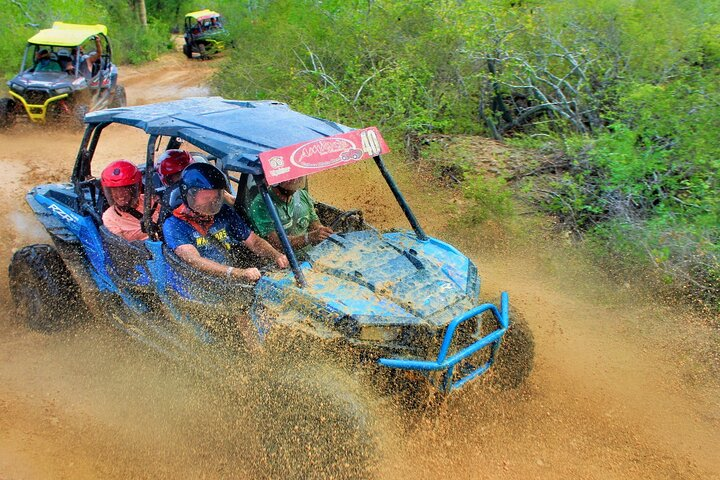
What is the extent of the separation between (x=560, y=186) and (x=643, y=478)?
3517mm

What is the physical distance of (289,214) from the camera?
4.39m

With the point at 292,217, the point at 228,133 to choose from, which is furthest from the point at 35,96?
the point at 228,133

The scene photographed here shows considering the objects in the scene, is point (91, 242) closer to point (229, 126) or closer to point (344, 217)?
point (229, 126)

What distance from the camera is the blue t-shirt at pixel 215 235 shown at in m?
3.94

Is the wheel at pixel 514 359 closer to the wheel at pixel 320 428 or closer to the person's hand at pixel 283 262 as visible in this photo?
the wheel at pixel 320 428

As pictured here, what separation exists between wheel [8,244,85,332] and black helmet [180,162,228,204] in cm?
162

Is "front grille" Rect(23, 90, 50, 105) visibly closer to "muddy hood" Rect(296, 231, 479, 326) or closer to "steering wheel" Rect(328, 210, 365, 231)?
"steering wheel" Rect(328, 210, 365, 231)

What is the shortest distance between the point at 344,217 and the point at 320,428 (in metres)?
1.75

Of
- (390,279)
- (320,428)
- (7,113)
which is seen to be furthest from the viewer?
(7,113)

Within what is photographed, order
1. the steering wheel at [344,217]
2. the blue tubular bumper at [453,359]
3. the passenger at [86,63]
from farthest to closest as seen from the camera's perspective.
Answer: the passenger at [86,63] < the steering wheel at [344,217] < the blue tubular bumper at [453,359]

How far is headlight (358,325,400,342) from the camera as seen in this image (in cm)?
330

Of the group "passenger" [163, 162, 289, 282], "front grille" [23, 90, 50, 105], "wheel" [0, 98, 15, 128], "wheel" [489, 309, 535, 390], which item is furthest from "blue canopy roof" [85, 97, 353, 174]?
"wheel" [0, 98, 15, 128]

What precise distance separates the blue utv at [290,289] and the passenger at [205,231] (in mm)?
86

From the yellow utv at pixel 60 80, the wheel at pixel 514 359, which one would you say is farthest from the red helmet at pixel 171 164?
the yellow utv at pixel 60 80
